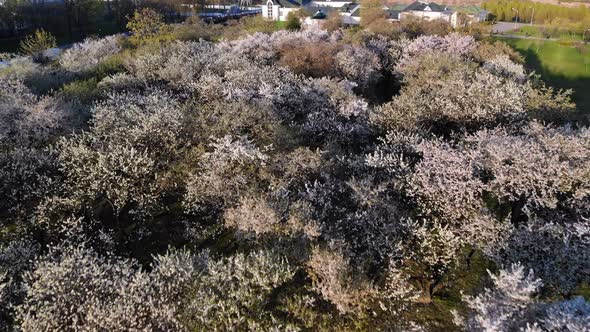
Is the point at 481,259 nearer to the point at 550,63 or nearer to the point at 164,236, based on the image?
the point at 164,236

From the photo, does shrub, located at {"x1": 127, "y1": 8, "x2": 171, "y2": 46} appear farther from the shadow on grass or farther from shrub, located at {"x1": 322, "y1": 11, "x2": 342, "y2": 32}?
the shadow on grass

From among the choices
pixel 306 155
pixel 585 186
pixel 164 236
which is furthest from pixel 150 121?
pixel 585 186

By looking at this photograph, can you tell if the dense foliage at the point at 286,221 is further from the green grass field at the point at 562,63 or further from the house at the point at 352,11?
the house at the point at 352,11

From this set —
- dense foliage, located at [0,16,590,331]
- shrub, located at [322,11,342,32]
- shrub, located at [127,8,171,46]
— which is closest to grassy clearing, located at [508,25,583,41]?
shrub, located at [322,11,342,32]

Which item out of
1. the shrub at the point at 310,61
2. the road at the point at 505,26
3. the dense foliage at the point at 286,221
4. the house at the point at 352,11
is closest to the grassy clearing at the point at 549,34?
the road at the point at 505,26

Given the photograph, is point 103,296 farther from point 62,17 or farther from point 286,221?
point 62,17

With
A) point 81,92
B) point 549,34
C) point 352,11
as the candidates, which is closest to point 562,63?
point 549,34
